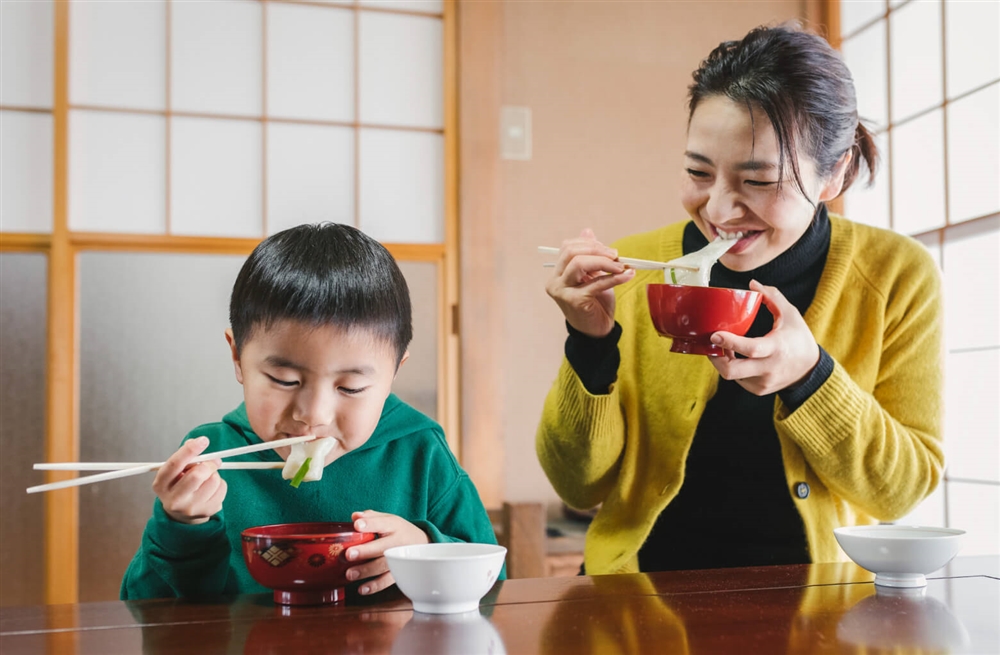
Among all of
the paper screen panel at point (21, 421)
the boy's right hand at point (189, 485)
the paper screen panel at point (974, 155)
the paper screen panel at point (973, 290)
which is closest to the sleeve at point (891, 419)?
the boy's right hand at point (189, 485)

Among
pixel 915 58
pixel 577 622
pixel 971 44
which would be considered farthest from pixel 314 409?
pixel 915 58

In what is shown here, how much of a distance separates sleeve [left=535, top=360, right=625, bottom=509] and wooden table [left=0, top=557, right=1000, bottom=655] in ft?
1.17

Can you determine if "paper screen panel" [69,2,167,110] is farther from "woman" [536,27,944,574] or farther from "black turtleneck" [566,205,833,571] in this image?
"black turtleneck" [566,205,833,571]

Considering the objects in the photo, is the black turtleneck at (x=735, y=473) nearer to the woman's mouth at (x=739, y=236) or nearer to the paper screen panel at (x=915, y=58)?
the woman's mouth at (x=739, y=236)

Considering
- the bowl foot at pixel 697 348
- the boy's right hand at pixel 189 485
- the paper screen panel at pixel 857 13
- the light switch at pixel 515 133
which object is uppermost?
the paper screen panel at pixel 857 13

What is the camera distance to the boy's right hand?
96 cm

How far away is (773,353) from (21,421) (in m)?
2.63

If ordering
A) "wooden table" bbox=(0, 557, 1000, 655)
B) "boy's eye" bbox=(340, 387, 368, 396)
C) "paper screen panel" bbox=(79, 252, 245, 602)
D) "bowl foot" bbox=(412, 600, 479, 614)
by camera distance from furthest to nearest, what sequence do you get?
1. "paper screen panel" bbox=(79, 252, 245, 602)
2. "boy's eye" bbox=(340, 387, 368, 396)
3. "bowl foot" bbox=(412, 600, 479, 614)
4. "wooden table" bbox=(0, 557, 1000, 655)

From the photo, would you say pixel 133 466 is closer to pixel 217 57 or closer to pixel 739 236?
pixel 739 236

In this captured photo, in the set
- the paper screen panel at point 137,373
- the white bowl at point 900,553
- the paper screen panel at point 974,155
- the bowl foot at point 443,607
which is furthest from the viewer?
the paper screen panel at point 137,373

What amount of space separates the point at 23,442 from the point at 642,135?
250 centimetres

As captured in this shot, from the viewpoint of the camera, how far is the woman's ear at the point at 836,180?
1.49 meters

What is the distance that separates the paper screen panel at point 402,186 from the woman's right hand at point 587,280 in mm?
1973

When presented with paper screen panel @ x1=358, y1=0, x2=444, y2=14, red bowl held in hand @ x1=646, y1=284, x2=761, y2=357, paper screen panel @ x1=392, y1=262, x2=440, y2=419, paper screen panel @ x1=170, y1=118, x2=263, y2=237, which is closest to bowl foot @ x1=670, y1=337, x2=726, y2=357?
red bowl held in hand @ x1=646, y1=284, x2=761, y2=357
